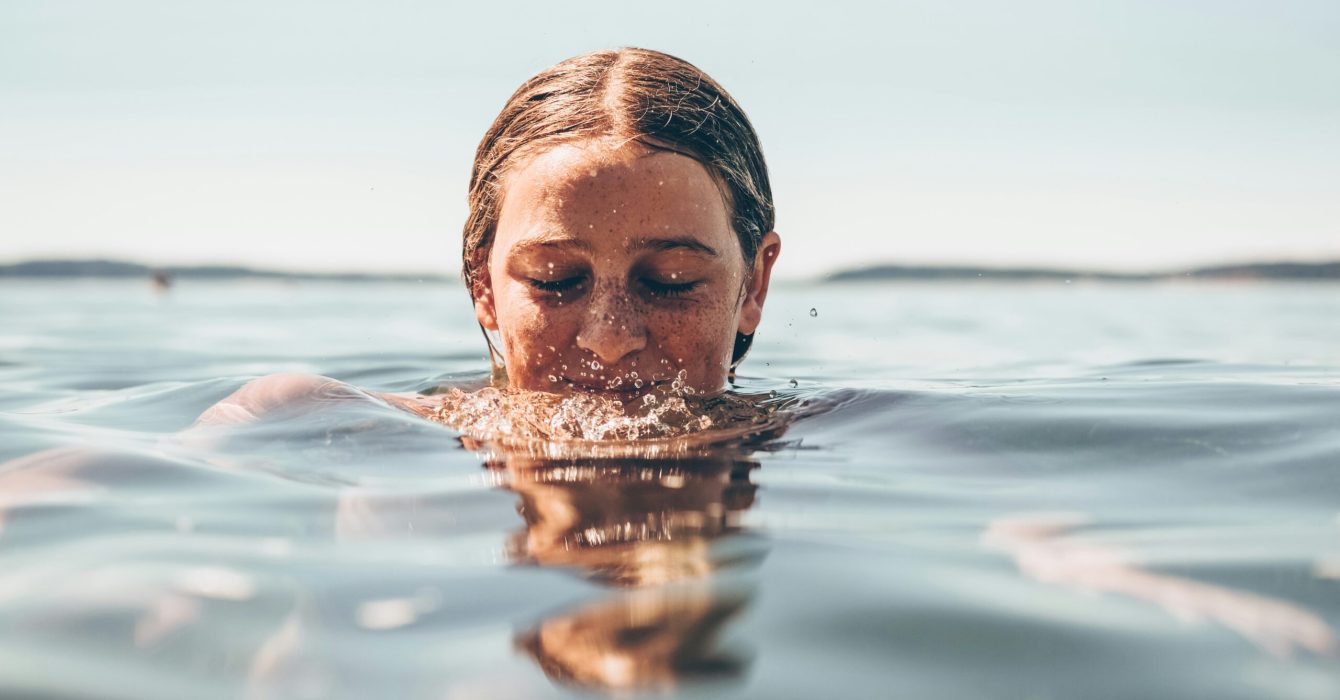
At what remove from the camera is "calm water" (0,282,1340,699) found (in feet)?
4.60

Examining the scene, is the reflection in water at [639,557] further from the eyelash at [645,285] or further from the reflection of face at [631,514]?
the eyelash at [645,285]

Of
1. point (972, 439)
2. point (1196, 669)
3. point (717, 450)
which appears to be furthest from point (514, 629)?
point (972, 439)

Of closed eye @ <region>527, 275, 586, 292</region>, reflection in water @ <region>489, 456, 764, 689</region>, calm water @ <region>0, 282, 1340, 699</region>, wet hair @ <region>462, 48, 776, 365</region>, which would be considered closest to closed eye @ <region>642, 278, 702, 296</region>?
closed eye @ <region>527, 275, 586, 292</region>

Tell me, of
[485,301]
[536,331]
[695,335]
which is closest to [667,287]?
[695,335]

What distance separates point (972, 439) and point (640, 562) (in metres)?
1.60

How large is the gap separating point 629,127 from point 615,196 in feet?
1.12

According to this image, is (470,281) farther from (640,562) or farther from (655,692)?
(655,692)

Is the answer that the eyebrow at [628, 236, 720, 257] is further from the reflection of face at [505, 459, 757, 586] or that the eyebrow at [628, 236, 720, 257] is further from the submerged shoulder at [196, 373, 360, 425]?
the submerged shoulder at [196, 373, 360, 425]

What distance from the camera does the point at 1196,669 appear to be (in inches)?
55.3

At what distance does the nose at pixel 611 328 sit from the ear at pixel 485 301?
80 centimetres

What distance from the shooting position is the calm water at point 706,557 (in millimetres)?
1402

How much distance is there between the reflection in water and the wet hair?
1.29 meters

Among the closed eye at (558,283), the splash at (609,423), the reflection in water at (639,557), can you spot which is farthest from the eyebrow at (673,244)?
the reflection in water at (639,557)

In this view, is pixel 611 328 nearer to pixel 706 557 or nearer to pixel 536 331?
pixel 536 331
